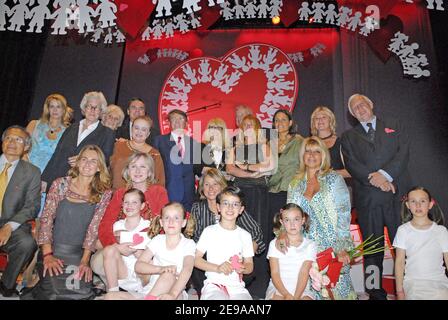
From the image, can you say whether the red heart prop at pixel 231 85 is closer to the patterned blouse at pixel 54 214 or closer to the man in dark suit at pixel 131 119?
the man in dark suit at pixel 131 119

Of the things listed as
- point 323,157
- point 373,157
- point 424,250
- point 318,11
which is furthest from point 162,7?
point 424,250

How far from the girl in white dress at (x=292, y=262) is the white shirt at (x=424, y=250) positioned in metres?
0.74

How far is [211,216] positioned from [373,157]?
1.58 m

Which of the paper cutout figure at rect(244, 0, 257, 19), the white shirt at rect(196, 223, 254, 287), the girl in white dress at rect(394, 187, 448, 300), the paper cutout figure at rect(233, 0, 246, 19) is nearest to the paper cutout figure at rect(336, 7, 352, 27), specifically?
the paper cutout figure at rect(244, 0, 257, 19)

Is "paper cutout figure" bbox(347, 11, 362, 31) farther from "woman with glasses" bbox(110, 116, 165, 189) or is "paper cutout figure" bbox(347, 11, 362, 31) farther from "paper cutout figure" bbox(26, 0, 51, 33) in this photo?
"paper cutout figure" bbox(26, 0, 51, 33)

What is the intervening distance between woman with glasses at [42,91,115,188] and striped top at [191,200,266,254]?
1084mm

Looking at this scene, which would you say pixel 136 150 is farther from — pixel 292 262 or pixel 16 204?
pixel 292 262

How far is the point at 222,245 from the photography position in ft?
9.90

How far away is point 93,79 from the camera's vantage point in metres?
5.87

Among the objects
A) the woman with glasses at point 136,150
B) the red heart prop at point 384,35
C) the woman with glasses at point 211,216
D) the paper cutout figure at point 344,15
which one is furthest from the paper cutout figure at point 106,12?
the red heart prop at point 384,35
